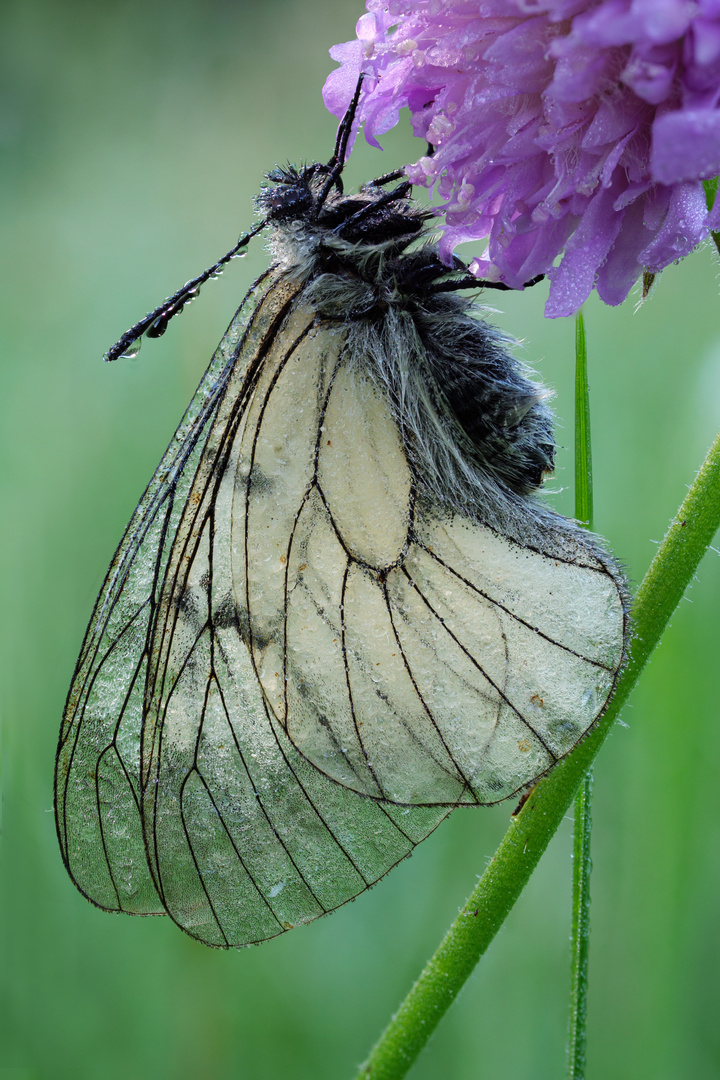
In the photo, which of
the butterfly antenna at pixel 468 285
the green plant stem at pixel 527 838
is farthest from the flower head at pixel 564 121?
the green plant stem at pixel 527 838

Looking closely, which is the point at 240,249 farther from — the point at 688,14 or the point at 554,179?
the point at 688,14

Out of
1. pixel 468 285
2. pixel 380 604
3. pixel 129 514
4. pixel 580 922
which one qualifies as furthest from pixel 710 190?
pixel 129 514

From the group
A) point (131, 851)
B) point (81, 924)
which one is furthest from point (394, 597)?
point (81, 924)

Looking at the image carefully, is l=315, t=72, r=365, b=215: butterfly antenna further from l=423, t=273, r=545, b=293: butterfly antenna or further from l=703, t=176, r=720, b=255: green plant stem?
l=703, t=176, r=720, b=255: green plant stem

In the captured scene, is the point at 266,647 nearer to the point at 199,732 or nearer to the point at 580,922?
the point at 199,732

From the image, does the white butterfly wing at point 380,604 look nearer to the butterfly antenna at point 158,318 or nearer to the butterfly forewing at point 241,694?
the butterfly forewing at point 241,694
